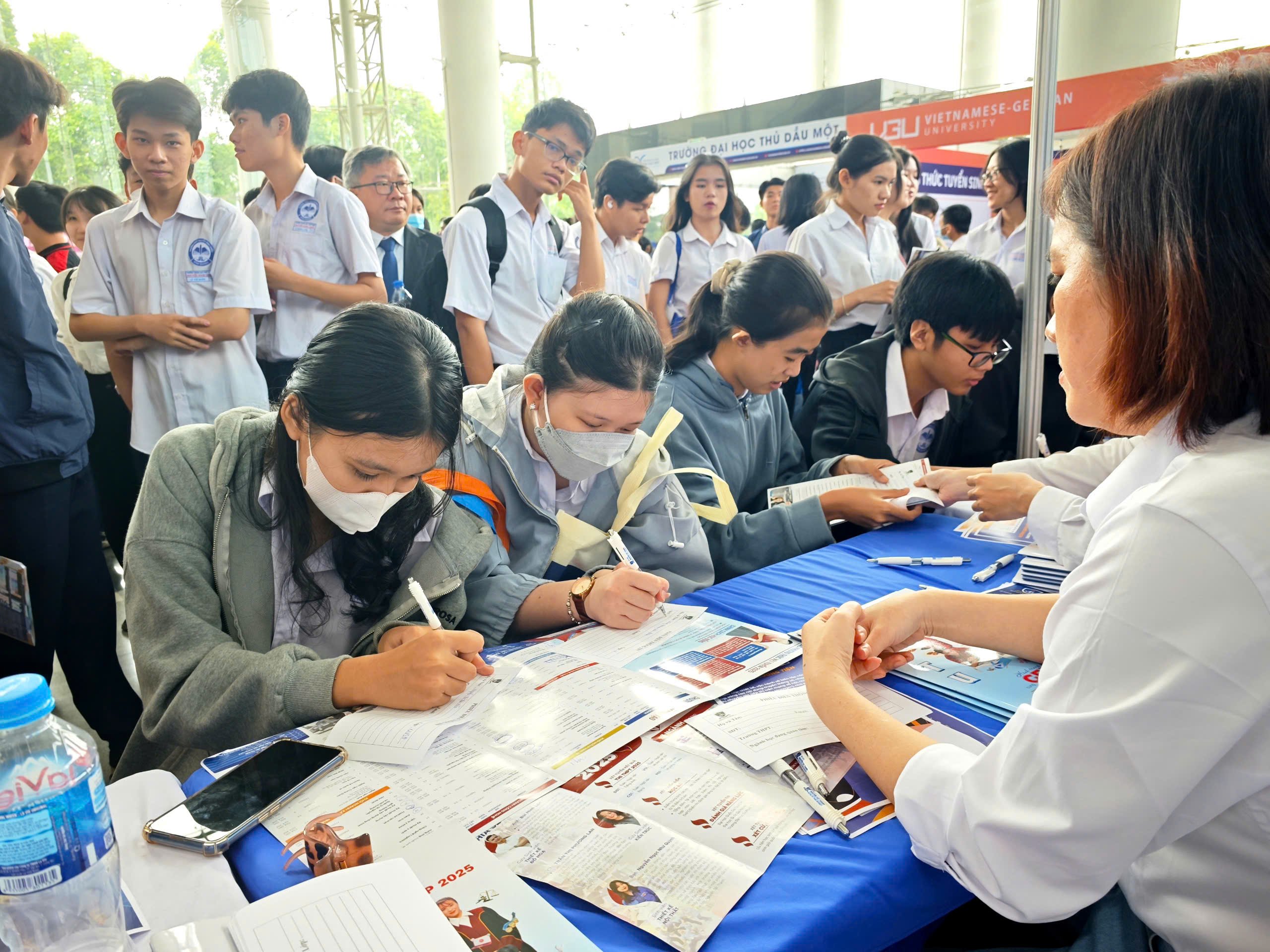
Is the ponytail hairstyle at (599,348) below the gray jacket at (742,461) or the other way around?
the other way around

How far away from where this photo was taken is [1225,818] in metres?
0.73

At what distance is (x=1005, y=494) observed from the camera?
1899mm

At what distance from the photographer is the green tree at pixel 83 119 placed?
577 cm

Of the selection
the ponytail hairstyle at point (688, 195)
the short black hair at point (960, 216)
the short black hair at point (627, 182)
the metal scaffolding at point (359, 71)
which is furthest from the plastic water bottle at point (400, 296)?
the metal scaffolding at point (359, 71)

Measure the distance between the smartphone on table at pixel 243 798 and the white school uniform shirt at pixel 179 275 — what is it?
1777 mm

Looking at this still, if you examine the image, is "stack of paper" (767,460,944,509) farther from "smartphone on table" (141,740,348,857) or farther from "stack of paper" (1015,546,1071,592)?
"smartphone on table" (141,740,348,857)

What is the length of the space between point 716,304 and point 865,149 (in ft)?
6.29

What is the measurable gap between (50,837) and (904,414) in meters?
2.33

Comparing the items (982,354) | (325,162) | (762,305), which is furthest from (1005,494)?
(325,162)

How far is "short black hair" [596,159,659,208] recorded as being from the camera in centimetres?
392

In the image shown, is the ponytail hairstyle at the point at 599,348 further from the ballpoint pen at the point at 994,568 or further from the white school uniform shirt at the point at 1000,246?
the white school uniform shirt at the point at 1000,246

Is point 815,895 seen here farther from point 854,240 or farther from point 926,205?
point 926,205

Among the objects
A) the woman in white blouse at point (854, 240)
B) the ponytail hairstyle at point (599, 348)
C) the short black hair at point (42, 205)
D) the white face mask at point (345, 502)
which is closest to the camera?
the white face mask at point (345, 502)

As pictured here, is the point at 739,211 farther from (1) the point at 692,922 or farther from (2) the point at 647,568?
(1) the point at 692,922
